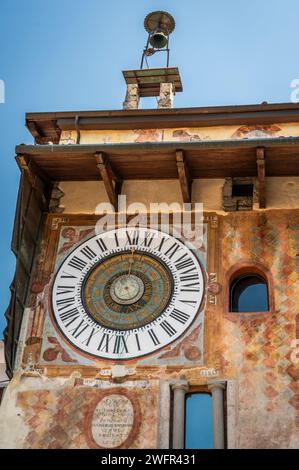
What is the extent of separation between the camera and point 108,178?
1209cm

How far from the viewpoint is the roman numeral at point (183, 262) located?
11.8 m

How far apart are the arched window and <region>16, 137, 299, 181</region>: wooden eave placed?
52.5 inches

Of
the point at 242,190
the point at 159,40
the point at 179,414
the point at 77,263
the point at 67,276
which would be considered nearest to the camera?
Answer: the point at 179,414

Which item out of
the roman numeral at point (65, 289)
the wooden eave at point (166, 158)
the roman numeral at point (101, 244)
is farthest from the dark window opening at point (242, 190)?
the roman numeral at point (65, 289)

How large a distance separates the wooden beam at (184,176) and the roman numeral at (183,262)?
2.53 ft

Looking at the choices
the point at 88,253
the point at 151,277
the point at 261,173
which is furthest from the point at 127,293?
the point at 261,173

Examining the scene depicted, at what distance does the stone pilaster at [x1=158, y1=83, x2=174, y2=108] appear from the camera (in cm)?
1380

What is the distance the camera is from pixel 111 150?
11.8m

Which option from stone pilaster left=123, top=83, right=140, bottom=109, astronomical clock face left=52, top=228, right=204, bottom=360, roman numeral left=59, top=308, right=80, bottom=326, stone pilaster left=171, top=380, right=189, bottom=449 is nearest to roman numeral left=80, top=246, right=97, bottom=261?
astronomical clock face left=52, top=228, right=204, bottom=360

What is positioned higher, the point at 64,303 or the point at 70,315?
the point at 64,303

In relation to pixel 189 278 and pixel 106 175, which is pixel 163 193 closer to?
pixel 106 175

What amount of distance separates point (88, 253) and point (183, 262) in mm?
1181

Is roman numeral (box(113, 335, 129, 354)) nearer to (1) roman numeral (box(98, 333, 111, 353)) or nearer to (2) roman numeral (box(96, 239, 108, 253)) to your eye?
(1) roman numeral (box(98, 333, 111, 353))
